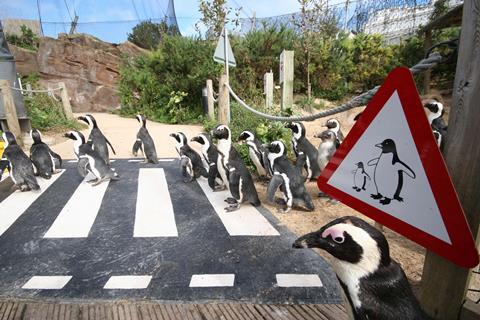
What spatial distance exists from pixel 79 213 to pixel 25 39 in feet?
55.2

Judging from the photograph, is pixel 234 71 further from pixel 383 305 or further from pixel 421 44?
pixel 383 305

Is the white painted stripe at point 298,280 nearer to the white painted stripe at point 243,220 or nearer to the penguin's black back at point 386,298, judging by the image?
the white painted stripe at point 243,220

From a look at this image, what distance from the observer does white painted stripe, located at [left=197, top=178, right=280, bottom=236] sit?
2.17 meters

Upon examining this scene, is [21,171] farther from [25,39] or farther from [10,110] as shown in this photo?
[25,39]

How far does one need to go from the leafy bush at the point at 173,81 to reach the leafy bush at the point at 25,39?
7.70 metres

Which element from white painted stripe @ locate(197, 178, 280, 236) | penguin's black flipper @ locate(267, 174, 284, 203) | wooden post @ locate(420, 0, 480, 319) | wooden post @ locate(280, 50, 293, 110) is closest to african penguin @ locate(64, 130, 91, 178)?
white painted stripe @ locate(197, 178, 280, 236)

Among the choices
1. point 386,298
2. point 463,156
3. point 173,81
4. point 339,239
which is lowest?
point 386,298

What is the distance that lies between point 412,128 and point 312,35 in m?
10.3

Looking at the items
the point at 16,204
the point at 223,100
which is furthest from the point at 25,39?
the point at 16,204

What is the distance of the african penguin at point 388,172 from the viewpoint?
74cm

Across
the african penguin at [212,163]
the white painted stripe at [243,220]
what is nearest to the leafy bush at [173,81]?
the african penguin at [212,163]

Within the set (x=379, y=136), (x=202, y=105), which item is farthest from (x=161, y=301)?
(x=202, y=105)

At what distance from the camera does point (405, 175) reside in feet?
2.39

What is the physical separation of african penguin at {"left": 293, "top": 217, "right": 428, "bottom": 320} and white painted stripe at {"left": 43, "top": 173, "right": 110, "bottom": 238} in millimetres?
1953
